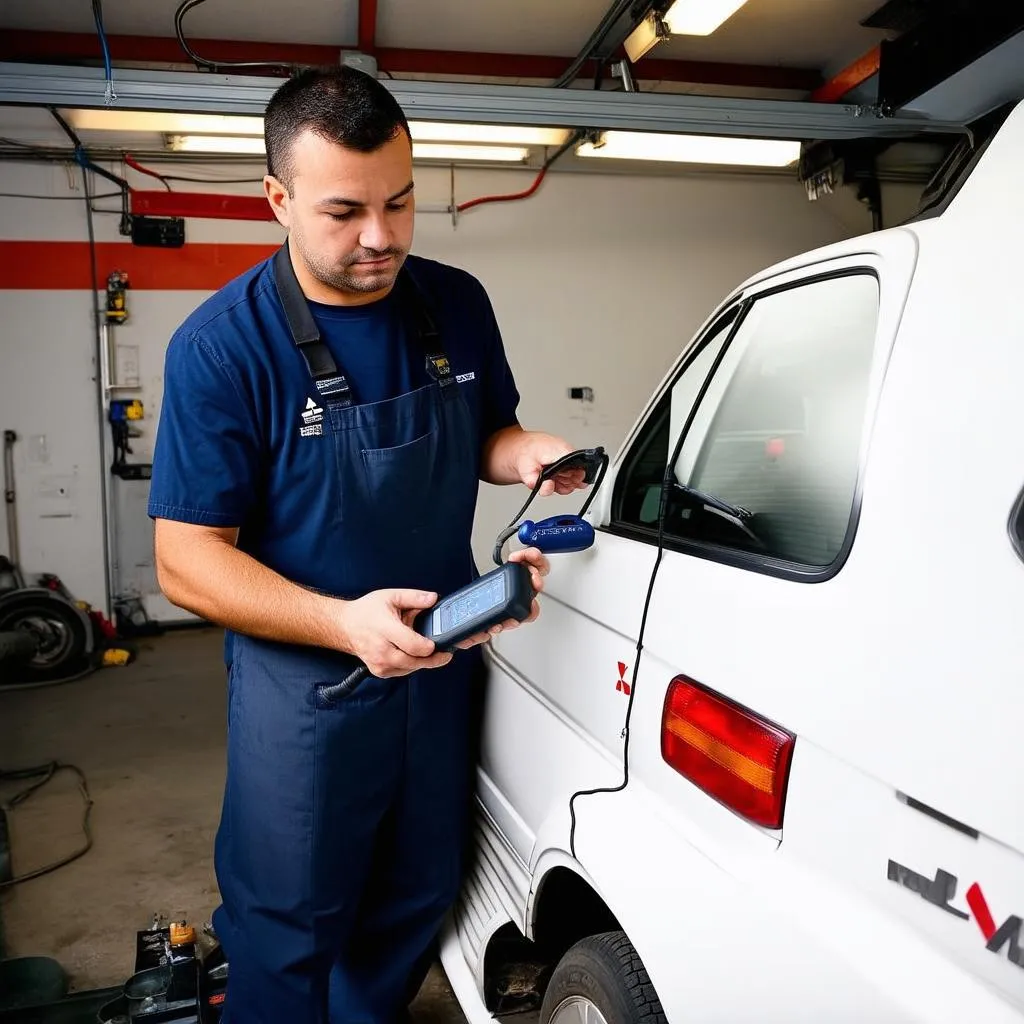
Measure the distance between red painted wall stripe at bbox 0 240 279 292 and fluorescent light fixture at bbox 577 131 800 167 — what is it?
2.84 m

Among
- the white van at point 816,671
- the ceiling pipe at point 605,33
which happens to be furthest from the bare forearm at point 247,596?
the ceiling pipe at point 605,33

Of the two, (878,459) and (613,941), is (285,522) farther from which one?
(878,459)

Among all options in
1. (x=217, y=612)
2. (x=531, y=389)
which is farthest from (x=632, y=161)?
(x=217, y=612)

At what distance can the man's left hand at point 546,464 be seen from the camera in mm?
1861

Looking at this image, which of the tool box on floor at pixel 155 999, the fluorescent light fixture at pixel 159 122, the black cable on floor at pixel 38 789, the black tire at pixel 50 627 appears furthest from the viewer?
the black tire at pixel 50 627

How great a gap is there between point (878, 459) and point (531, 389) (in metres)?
6.47

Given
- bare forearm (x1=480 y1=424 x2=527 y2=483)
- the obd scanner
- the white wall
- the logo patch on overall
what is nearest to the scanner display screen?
the obd scanner

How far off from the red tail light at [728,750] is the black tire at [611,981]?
13.5 inches

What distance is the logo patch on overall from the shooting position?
1.70 meters

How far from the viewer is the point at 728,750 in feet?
3.88

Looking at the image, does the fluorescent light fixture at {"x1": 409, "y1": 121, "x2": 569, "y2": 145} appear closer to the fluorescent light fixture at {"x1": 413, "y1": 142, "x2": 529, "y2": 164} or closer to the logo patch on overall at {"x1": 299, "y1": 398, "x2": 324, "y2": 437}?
the fluorescent light fixture at {"x1": 413, "y1": 142, "x2": 529, "y2": 164}

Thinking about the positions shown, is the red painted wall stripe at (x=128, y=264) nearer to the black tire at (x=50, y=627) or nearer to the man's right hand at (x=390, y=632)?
the black tire at (x=50, y=627)

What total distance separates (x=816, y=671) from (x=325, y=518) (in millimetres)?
1020

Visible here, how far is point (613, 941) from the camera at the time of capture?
4.68 ft
